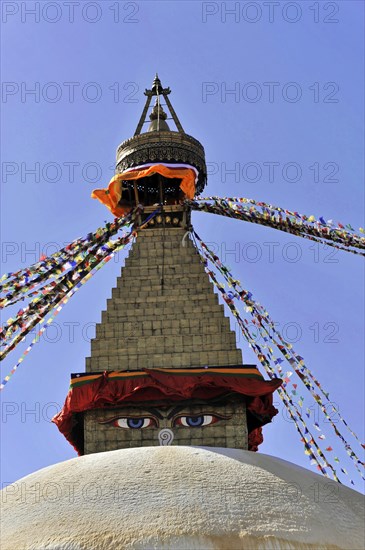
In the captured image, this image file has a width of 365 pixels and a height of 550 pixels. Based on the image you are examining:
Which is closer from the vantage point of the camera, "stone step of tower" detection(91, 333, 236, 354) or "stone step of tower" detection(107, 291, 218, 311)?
"stone step of tower" detection(91, 333, 236, 354)

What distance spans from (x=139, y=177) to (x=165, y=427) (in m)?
5.49

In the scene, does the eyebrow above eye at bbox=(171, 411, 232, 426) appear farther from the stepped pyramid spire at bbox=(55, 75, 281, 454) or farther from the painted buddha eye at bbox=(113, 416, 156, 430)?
the painted buddha eye at bbox=(113, 416, 156, 430)

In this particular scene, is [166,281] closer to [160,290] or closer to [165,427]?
[160,290]

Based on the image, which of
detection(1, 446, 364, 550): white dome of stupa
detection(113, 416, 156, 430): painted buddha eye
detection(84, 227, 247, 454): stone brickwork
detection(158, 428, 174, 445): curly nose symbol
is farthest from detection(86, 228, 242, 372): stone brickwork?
detection(1, 446, 364, 550): white dome of stupa

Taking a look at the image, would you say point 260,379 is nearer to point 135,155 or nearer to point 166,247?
point 166,247

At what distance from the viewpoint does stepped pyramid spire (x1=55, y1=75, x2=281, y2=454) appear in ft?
44.9

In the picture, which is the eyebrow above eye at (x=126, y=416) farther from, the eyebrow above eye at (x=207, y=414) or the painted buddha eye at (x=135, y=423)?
the eyebrow above eye at (x=207, y=414)

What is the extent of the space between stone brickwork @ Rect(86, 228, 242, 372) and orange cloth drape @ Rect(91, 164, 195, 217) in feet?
4.44

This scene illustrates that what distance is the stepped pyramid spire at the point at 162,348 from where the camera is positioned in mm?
13672

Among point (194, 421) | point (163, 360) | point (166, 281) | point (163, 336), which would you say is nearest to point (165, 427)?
point (194, 421)

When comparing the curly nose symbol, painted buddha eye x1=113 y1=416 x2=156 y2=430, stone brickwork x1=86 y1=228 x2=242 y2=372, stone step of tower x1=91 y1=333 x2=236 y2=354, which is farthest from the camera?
stone step of tower x1=91 y1=333 x2=236 y2=354

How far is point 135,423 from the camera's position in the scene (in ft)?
44.9

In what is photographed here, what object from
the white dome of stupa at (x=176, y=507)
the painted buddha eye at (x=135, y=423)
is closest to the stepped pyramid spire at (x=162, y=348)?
the painted buddha eye at (x=135, y=423)

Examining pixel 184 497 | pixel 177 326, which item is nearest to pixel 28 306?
pixel 177 326
